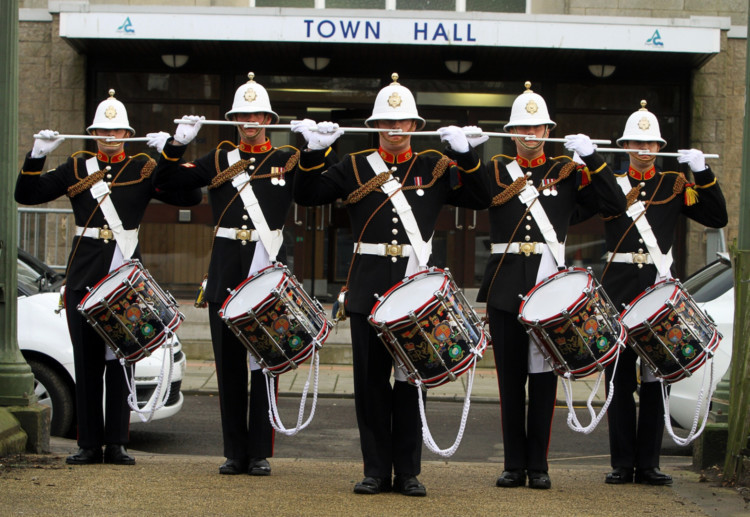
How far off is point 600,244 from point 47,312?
9.31 metres

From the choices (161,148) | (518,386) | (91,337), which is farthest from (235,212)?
(518,386)

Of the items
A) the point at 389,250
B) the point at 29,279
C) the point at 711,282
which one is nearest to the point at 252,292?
the point at 389,250

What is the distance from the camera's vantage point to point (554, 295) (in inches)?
249

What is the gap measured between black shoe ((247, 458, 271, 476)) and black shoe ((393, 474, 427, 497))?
80 cm

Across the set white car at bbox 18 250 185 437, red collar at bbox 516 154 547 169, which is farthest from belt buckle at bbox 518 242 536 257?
white car at bbox 18 250 185 437

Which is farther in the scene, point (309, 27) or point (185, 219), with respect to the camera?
point (185, 219)

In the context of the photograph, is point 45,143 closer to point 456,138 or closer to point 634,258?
point 456,138

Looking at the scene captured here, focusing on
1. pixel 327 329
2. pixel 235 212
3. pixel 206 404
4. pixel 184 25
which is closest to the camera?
pixel 327 329

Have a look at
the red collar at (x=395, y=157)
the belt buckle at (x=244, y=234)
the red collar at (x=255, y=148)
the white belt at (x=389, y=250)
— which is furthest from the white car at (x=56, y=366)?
the red collar at (x=395, y=157)

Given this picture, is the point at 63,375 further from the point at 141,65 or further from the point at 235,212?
the point at 141,65

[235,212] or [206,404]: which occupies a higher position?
[235,212]

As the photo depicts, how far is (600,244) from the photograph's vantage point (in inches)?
647

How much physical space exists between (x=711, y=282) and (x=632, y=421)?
309 cm

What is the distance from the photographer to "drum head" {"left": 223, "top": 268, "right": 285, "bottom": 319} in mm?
6254
